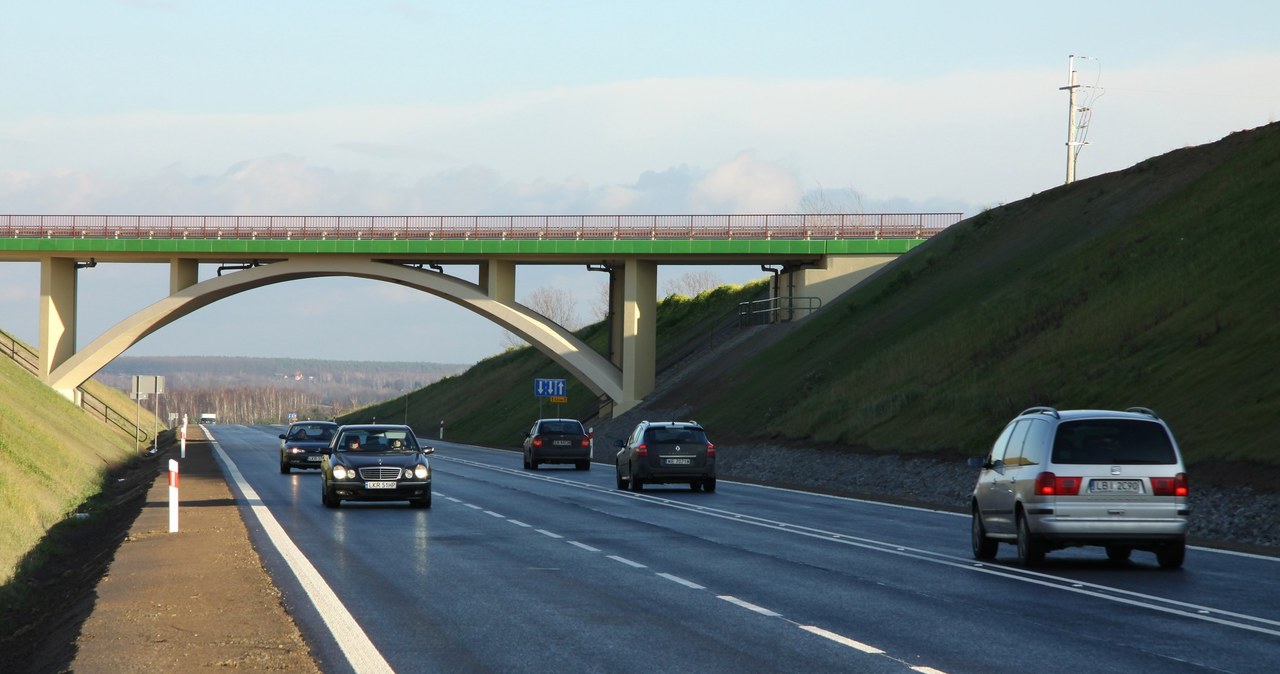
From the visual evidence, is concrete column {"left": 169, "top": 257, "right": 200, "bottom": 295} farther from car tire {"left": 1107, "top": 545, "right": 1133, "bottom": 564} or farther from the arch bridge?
car tire {"left": 1107, "top": 545, "right": 1133, "bottom": 564}

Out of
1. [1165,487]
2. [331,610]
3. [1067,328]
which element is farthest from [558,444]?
[331,610]

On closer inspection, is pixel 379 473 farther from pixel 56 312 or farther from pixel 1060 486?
pixel 56 312

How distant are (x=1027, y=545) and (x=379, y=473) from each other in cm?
1297

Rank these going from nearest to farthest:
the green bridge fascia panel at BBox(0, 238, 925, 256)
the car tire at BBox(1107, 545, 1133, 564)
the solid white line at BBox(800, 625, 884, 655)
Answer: the solid white line at BBox(800, 625, 884, 655), the car tire at BBox(1107, 545, 1133, 564), the green bridge fascia panel at BBox(0, 238, 925, 256)

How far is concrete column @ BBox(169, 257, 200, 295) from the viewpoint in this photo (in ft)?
219

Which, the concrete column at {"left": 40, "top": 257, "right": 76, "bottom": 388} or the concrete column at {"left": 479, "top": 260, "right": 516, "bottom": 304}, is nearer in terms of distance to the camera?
the concrete column at {"left": 479, "top": 260, "right": 516, "bottom": 304}

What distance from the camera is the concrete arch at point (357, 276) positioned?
66312 millimetres

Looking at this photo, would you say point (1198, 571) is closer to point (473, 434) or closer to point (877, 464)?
point (877, 464)

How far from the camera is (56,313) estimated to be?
6831 cm

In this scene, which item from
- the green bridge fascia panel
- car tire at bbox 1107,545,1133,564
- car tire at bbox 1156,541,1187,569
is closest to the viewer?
car tire at bbox 1156,541,1187,569

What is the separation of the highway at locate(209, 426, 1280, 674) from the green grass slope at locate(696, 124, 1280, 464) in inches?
381

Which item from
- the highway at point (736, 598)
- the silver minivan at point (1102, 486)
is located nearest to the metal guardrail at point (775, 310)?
the highway at point (736, 598)

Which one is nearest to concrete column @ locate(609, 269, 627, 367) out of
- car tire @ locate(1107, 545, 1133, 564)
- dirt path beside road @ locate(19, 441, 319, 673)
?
dirt path beside road @ locate(19, 441, 319, 673)

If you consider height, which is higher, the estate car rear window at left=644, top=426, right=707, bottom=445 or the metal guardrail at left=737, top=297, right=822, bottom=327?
the metal guardrail at left=737, top=297, right=822, bottom=327
